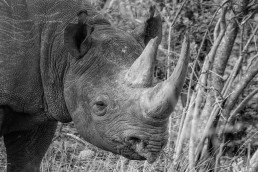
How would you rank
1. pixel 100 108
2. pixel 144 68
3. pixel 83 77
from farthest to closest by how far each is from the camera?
pixel 83 77, pixel 100 108, pixel 144 68

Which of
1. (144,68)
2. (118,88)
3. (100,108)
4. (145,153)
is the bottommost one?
(145,153)

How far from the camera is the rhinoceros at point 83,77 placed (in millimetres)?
5004

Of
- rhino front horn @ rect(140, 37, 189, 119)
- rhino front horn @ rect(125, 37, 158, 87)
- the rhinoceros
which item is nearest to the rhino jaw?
the rhinoceros

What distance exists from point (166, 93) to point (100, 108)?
2.23 ft

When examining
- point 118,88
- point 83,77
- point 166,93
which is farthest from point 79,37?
point 166,93

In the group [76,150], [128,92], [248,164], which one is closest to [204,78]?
[248,164]

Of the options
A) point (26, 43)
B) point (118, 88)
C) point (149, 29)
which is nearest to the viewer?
point (118, 88)

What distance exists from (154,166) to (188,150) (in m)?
0.47

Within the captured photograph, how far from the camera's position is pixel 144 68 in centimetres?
509

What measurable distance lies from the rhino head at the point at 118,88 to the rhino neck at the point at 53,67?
0.34ft

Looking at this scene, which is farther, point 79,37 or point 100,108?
point 79,37

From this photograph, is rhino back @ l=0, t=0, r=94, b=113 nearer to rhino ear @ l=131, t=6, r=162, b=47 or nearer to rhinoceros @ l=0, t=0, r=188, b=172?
rhinoceros @ l=0, t=0, r=188, b=172

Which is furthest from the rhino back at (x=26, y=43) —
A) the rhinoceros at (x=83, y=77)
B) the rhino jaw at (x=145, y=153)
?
the rhino jaw at (x=145, y=153)

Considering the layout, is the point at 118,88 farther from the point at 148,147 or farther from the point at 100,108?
the point at 148,147
